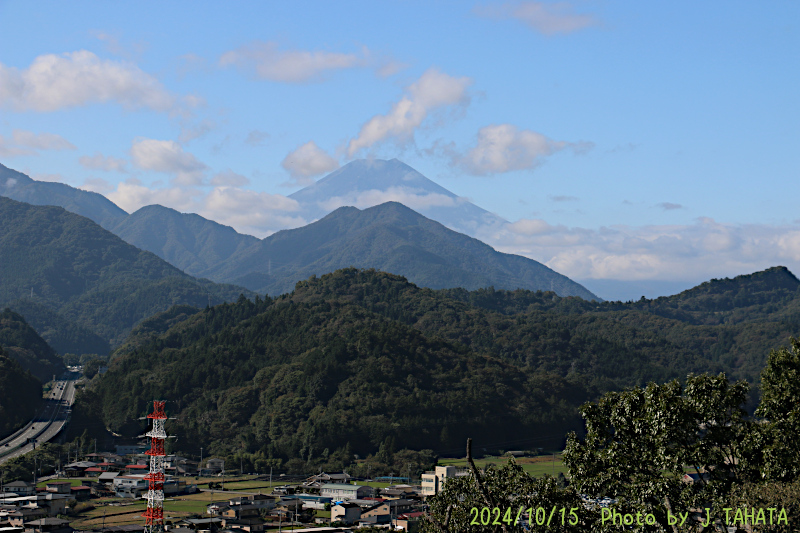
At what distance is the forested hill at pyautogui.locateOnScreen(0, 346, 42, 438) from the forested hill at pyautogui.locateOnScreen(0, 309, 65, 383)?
31063 mm

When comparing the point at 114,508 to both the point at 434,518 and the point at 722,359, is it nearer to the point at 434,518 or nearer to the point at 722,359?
the point at 434,518

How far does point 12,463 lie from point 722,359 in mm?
133077

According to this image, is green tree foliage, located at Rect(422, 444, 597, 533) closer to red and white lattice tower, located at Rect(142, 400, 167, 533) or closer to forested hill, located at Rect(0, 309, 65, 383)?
red and white lattice tower, located at Rect(142, 400, 167, 533)

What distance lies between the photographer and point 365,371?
105000 millimetres

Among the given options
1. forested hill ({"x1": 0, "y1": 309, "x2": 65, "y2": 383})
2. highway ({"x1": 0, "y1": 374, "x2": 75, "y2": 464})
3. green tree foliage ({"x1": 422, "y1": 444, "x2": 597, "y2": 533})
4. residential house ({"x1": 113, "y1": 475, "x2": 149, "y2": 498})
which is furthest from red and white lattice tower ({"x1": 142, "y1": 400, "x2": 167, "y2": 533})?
forested hill ({"x1": 0, "y1": 309, "x2": 65, "y2": 383})

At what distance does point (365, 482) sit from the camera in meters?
74.0

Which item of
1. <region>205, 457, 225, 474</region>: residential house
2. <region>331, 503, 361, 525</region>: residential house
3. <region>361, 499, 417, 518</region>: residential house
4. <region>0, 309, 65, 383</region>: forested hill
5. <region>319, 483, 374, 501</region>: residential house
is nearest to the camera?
<region>331, 503, 361, 525</region>: residential house

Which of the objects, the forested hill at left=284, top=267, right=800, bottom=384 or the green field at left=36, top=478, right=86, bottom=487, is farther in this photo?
the forested hill at left=284, top=267, right=800, bottom=384

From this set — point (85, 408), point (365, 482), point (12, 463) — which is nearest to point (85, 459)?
point (12, 463)

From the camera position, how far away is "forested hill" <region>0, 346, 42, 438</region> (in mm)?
88750

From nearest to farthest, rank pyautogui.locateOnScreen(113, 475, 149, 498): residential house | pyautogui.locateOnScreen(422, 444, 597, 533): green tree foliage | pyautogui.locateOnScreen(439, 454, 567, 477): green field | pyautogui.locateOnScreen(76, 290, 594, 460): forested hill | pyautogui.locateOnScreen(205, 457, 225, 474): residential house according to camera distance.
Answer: pyautogui.locateOnScreen(422, 444, 597, 533): green tree foliage < pyautogui.locateOnScreen(113, 475, 149, 498): residential house < pyautogui.locateOnScreen(439, 454, 567, 477): green field < pyautogui.locateOnScreen(205, 457, 225, 474): residential house < pyautogui.locateOnScreen(76, 290, 594, 460): forested hill

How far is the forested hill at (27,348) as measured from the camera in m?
130

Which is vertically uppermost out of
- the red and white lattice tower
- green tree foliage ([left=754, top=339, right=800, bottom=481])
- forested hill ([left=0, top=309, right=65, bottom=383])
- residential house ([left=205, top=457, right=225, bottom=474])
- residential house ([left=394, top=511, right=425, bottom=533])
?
forested hill ([left=0, top=309, right=65, bottom=383])

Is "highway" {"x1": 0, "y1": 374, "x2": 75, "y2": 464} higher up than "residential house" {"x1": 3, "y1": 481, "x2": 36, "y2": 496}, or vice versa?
"highway" {"x1": 0, "y1": 374, "x2": 75, "y2": 464}
